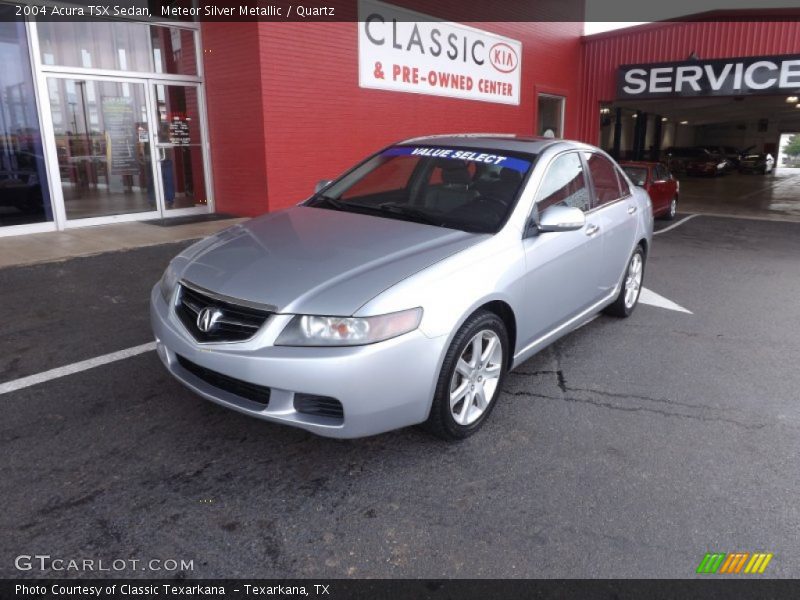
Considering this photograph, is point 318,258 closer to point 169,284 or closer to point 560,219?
point 169,284

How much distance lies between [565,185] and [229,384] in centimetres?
264

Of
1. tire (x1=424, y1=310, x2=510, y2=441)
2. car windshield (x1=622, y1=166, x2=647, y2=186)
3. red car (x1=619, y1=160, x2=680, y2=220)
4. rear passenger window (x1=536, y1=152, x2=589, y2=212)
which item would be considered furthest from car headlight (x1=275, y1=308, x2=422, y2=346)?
car windshield (x1=622, y1=166, x2=647, y2=186)

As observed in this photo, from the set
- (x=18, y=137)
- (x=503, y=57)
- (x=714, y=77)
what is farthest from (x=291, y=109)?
(x=714, y=77)

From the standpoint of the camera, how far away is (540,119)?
61.4 ft

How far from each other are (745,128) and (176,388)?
5515 centimetres

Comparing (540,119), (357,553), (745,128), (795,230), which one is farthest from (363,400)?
(745,128)

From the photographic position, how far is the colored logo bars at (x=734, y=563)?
7.88 ft

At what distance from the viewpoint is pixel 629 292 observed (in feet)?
18.2

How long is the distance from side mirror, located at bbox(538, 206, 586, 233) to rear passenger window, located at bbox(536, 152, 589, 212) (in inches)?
7.9

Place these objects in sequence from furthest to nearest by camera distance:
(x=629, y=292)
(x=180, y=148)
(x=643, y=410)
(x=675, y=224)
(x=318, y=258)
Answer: (x=675, y=224)
(x=180, y=148)
(x=629, y=292)
(x=643, y=410)
(x=318, y=258)

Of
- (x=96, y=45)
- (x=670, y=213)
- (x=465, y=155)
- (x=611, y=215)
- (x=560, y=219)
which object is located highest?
(x=96, y=45)

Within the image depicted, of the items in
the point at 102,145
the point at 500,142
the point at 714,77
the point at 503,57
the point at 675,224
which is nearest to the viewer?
the point at 500,142

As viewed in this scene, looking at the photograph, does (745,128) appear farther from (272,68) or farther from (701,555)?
(701,555)

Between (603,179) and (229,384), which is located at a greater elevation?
(603,179)
